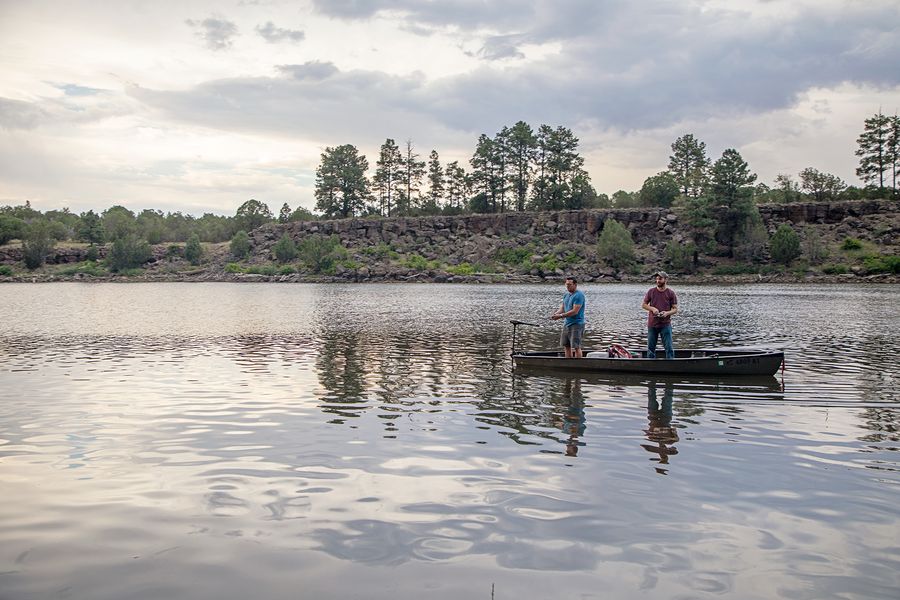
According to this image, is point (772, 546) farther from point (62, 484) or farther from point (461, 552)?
point (62, 484)

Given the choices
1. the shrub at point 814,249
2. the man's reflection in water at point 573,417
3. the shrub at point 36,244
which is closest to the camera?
the man's reflection in water at point 573,417

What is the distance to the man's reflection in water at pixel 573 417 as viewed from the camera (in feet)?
40.8

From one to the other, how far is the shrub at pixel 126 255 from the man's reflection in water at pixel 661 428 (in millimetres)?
148580

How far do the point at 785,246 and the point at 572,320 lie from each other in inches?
3921

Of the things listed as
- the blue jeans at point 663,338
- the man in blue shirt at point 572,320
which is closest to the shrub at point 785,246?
the blue jeans at point 663,338

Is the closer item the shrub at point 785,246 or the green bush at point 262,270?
the shrub at point 785,246

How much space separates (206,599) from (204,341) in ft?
80.6

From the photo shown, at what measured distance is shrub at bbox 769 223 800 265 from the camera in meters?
Answer: 108

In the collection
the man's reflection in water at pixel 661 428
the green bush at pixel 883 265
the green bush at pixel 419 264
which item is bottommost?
the man's reflection in water at pixel 661 428

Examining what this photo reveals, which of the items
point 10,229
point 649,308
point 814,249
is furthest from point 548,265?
point 10,229

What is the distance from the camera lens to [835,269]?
10156 cm

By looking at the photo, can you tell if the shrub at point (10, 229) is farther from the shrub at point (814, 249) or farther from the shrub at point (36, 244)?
the shrub at point (814, 249)

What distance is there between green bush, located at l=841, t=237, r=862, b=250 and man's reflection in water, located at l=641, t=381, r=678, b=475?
108336mm

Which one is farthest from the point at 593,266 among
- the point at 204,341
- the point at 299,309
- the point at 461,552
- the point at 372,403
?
the point at 461,552
